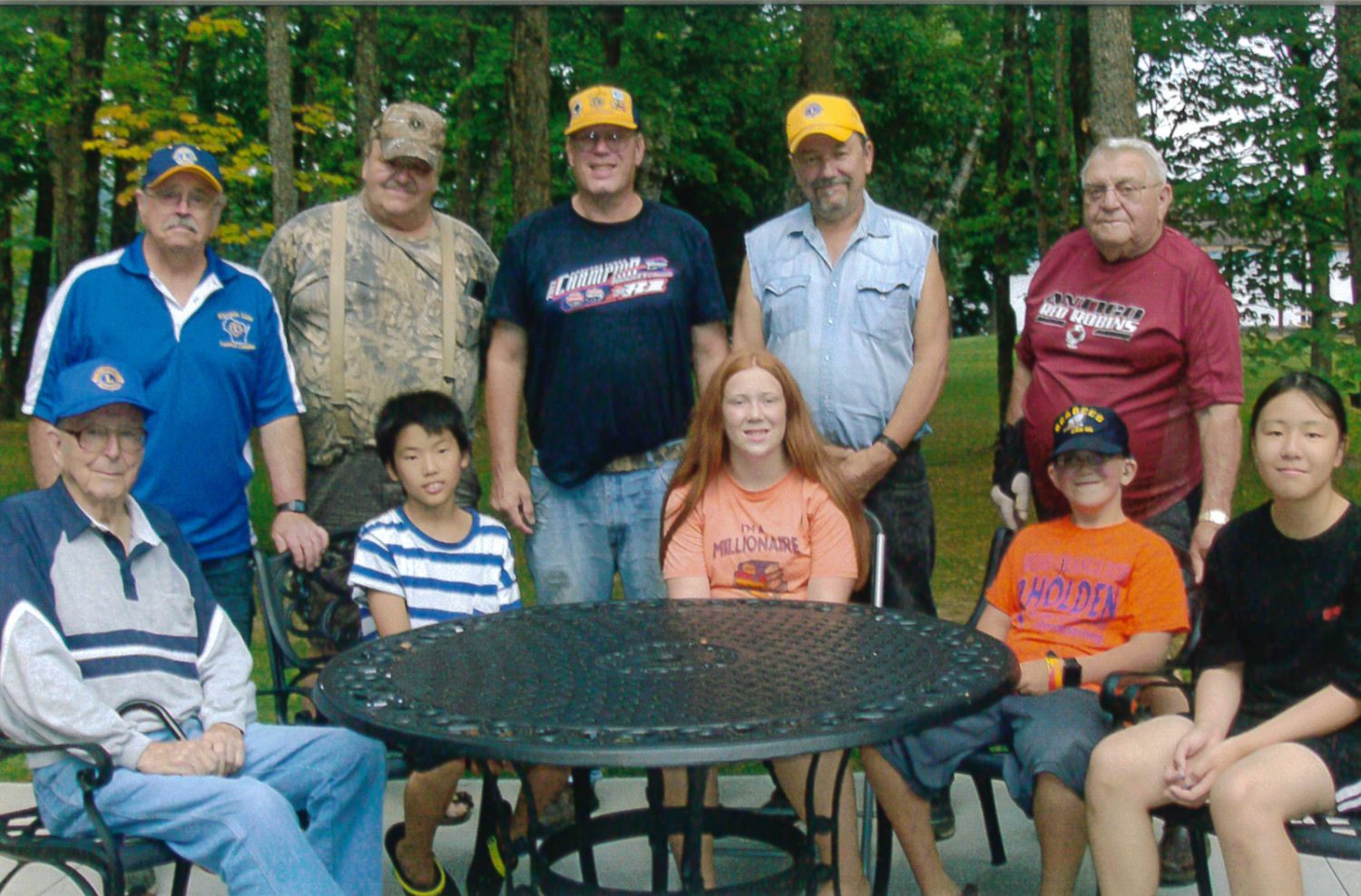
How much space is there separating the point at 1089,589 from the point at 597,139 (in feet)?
5.75

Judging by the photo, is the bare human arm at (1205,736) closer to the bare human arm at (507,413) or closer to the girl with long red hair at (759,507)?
the girl with long red hair at (759,507)

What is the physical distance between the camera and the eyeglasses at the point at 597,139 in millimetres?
3768

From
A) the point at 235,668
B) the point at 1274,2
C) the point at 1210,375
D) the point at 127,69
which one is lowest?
the point at 235,668

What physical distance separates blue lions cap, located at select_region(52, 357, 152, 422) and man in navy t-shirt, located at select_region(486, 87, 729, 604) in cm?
124

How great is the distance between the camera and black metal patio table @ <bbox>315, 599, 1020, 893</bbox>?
2.17 m

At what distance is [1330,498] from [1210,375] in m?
0.68

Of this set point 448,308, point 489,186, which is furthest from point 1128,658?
point 489,186

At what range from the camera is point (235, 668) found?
9.89ft

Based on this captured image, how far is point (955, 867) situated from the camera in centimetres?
366

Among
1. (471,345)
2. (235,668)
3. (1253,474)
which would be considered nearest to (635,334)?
(471,345)

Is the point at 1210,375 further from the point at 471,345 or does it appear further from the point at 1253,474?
the point at 1253,474

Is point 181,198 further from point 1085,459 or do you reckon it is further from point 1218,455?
point 1218,455

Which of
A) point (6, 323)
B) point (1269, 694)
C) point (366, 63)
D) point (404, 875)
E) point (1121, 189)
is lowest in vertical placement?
point (404, 875)

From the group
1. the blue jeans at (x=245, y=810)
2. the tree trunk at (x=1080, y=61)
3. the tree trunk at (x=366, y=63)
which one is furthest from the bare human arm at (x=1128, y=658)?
the tree trunk at (x=366, y=63)
